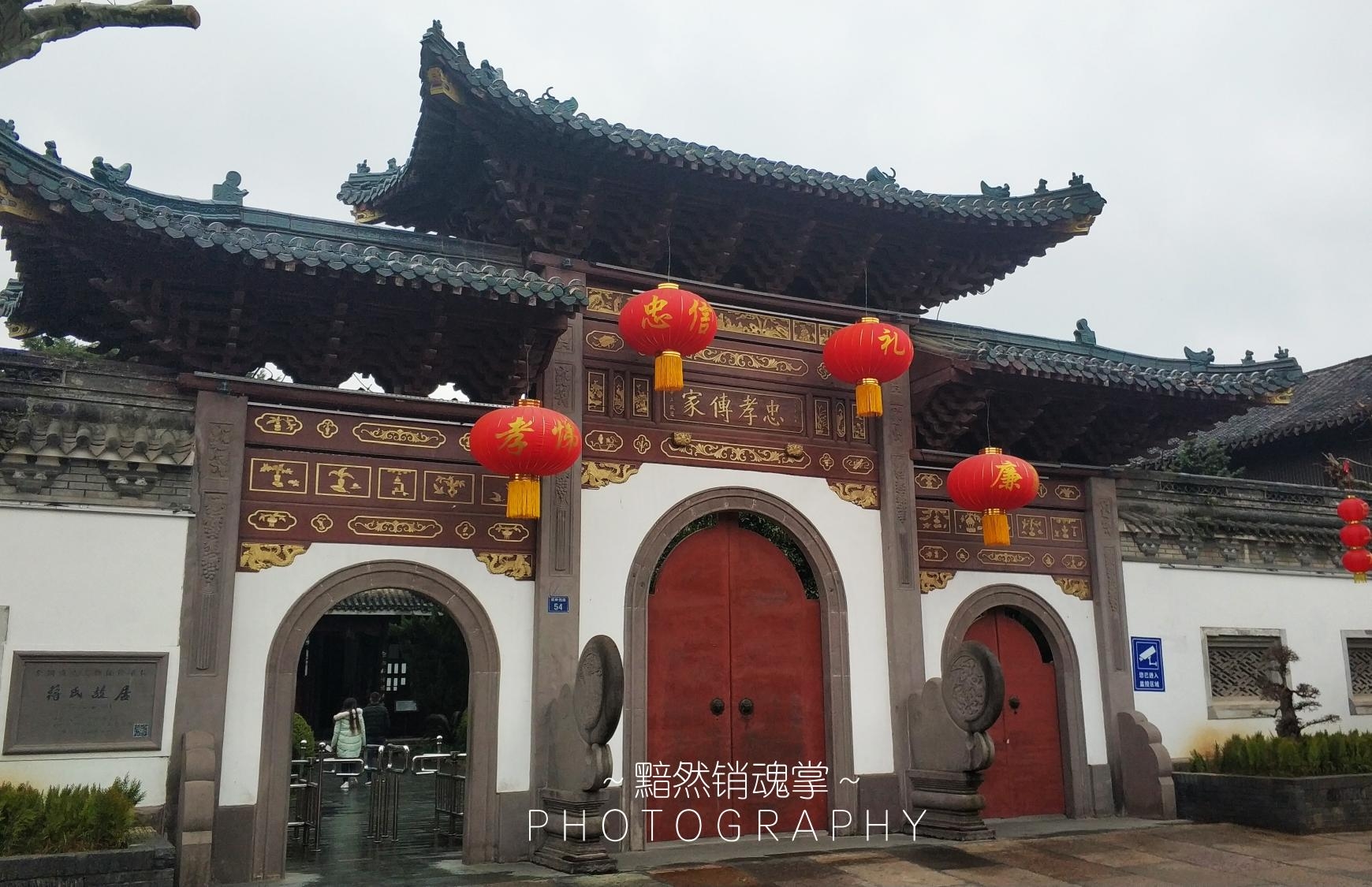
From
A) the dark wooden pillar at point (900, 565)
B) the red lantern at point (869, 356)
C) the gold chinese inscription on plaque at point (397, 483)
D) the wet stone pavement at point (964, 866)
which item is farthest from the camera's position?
the dark wooden pillar at point (900, 565)

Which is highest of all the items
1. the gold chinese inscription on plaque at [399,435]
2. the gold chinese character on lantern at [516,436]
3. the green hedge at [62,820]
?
the gold chinese inscription on plaque at [399,435]

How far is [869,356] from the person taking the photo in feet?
27.3

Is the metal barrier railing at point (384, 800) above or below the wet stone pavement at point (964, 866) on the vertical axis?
above

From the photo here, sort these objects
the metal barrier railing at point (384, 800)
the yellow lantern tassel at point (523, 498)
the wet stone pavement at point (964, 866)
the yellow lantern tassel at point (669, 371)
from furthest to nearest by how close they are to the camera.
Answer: the metal barrier railing at point (384, 800), the yellow lantern tassel at point (669, 371), the yellow lantern tassel at point (523, 498), the wet stone pavement at point (964, 866)

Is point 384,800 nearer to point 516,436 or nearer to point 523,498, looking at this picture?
point 523,498

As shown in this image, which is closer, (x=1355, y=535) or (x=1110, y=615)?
(x=1110, y=615)

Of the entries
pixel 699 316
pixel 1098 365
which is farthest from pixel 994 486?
pixel 699 316

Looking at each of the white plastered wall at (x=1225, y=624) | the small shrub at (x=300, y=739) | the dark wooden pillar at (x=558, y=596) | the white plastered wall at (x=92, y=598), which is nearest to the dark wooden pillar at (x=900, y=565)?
the white plastered wall at (x=1225, y=624)

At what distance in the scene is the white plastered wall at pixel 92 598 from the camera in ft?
20.7

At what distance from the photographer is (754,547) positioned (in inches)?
343

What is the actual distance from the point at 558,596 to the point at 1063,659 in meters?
4.85

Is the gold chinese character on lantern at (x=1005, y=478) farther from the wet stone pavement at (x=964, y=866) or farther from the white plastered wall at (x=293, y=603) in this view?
the white plastered wall at (x=293, y=603)

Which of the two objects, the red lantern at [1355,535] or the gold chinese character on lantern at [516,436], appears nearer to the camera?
the gold chinese character on lantern at [516,436]

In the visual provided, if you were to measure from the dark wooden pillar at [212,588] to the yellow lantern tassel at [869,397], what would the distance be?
4.51 meters
